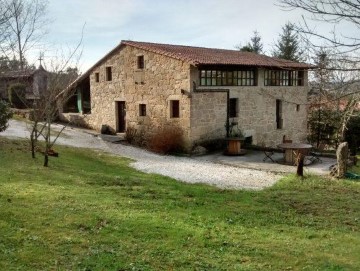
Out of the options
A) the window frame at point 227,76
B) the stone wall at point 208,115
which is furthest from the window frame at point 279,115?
the stone wall at point 208,115

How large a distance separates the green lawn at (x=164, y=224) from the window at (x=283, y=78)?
485 inches

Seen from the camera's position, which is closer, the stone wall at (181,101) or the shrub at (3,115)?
the shrub at (3,115)

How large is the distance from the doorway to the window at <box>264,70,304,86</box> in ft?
28.6

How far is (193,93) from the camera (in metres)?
19.0

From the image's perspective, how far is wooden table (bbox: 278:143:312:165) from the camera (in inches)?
621

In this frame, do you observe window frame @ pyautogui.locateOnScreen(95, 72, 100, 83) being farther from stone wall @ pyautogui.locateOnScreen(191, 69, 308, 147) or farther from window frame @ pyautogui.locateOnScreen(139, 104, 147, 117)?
stone wall @ pyautogui.locateOnScreen(191, 69, 308, 147)

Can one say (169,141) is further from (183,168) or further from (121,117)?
(121,117)

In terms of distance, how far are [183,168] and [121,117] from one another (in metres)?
10.0

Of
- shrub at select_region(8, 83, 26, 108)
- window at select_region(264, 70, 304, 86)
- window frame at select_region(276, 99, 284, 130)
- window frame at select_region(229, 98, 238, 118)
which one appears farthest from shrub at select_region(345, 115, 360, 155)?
shrub at select_region(8, 83, 26, 108)

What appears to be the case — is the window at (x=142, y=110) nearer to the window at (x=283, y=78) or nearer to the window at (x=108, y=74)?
the window at (x=108, y=74)

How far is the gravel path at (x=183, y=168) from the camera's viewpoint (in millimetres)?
12898

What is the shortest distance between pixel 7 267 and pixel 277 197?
741cm

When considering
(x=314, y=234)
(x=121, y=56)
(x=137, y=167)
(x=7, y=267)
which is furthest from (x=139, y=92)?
(x=7, y=267)

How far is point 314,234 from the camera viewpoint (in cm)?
750
